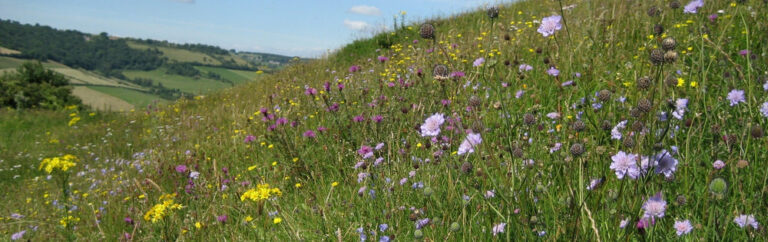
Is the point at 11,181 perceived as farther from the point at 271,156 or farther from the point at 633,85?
the point at 633,85

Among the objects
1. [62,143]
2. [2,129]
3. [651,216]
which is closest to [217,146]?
[651,216]

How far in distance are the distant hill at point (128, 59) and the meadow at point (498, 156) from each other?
91.4m

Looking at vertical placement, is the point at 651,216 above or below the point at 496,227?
above

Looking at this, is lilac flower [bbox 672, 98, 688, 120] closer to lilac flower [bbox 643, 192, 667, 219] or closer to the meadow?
the meadow

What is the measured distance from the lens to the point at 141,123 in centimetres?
863

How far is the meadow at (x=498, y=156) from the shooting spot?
1.32 m

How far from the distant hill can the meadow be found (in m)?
91.4

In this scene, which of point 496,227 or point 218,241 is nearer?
point 496,227

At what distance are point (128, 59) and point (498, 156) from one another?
540 feet

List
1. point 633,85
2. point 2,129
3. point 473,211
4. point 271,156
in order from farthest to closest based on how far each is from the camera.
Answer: point 2,129, point 271,156, point 633,85, point 473,211

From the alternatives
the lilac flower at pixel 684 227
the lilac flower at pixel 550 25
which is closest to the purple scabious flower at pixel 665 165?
the lilac flower at pixel 684 227

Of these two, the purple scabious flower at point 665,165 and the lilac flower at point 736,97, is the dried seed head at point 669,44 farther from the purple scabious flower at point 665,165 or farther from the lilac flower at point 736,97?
the lilac flower at point 736,97

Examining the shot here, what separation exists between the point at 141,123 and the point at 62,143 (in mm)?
1458

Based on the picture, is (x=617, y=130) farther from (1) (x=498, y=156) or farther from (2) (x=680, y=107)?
(1) (x=498, y=156)
